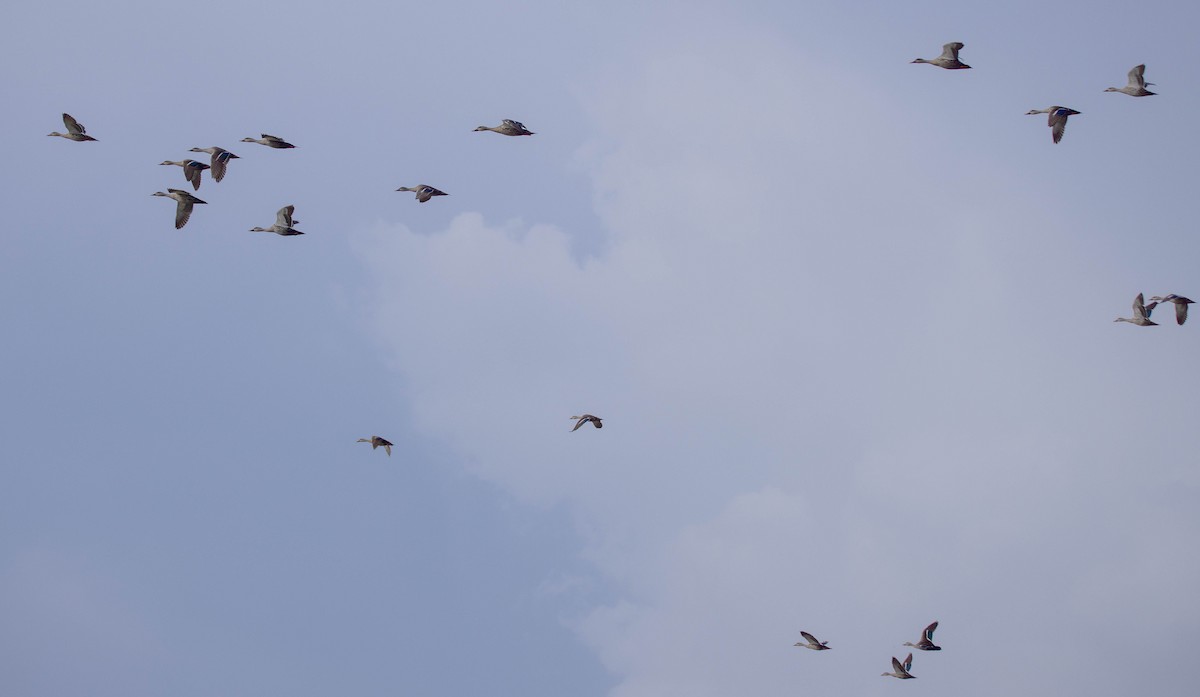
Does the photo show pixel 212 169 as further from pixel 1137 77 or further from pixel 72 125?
pixel 1137 77

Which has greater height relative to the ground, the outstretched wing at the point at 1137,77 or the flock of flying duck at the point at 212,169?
the outstretched wing at the point at 1137,77

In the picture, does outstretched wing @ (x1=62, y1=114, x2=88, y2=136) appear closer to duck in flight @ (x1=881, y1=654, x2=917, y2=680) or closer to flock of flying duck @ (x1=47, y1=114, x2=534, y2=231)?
flock of flying duck @ (x1=47, y1=114, x2=534, y2=231)

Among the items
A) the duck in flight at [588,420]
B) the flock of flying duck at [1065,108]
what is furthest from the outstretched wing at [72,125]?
the flock of flying duck at [1065,108]

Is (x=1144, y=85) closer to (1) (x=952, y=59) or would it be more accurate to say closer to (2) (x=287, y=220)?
(1) (x=952, y=59)

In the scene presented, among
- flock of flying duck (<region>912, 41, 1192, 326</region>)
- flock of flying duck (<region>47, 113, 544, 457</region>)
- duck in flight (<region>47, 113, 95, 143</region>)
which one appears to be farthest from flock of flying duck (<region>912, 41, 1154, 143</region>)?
duck in flight (<region>47, 113, 95, 143</region>)

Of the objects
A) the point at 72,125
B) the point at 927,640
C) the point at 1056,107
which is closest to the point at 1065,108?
the point at 1056,107

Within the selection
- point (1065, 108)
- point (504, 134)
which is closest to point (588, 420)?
point (504, 134)

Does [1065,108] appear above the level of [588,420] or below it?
above

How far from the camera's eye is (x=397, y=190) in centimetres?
6106

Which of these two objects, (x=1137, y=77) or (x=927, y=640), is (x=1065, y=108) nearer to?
(x=1137, y=77)

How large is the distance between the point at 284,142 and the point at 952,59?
86.4 ft

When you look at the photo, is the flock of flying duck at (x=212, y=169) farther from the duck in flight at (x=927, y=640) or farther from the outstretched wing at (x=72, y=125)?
the duck in flight at (x=927, y=640)

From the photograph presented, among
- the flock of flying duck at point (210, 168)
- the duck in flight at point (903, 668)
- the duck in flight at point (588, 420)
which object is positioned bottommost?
the duck in flight at point (903, 668)

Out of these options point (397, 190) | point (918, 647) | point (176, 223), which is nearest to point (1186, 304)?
point (918, 647)
